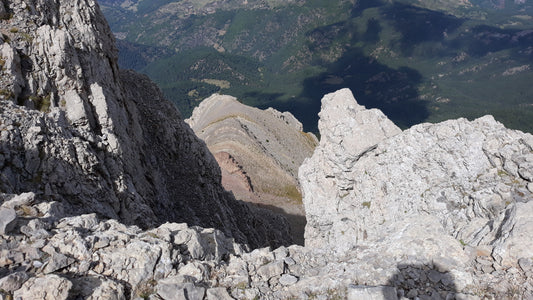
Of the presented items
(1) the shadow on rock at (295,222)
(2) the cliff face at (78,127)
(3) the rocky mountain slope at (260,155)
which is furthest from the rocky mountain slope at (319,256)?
(1) the shadow on rock at (295,222)

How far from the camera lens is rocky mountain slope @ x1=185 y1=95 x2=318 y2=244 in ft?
215

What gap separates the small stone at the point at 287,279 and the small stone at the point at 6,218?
903 cm

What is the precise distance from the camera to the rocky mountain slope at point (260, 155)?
6544 centimetres

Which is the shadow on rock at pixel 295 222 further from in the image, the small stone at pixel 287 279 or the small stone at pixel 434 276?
the small stone at pixel 434 276

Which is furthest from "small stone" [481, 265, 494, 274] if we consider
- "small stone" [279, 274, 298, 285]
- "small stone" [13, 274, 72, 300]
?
"small stone" [13, 274, 72, 300]

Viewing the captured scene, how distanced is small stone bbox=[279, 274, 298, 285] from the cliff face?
35.0 ft

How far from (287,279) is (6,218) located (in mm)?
9468

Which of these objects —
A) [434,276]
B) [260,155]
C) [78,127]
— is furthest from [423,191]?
[260,155]

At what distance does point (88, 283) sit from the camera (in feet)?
33.8

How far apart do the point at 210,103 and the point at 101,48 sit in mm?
101872

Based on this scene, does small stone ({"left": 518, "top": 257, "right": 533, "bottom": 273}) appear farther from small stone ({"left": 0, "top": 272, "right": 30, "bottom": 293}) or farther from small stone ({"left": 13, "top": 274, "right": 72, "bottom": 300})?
small stone ({"left": 0, "top": 272, "right": 30, "bottom": 293})

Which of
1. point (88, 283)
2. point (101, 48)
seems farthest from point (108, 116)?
point (88, 283)

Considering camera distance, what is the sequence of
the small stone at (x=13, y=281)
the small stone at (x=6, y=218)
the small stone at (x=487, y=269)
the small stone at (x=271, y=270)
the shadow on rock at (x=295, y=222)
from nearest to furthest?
the small stone at (x=13, y=281), the small stone at (x=6, y=218), the small stone at (x=487, y=269), the small stone at (x=271, y=270), the shadow on rock at (x=295, y=222)

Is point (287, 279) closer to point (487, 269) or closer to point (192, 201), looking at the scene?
point (487, 269)
